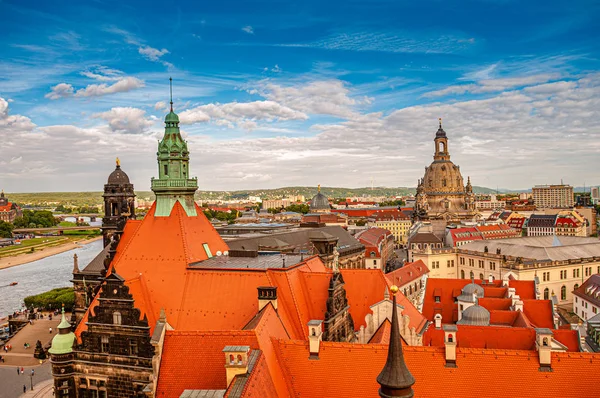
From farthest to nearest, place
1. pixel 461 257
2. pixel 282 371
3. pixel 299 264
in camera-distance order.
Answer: pixel 461 257
pixel 299 264
pixel 282 371

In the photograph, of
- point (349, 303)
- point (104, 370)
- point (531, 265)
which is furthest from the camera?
point (531, 265)

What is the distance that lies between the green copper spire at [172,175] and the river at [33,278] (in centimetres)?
6396

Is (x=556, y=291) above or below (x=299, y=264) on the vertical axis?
Answer: below

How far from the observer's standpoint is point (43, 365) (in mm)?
51969

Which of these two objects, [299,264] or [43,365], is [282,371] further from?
[43,365]

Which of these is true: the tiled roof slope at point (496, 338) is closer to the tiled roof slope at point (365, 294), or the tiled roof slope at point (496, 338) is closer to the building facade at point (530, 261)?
the tiled roof slope at point (365, 294)

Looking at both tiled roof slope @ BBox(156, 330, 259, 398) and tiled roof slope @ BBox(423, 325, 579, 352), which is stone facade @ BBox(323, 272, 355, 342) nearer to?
tiled roof slope @ BBox(423, 325, 579, 352)

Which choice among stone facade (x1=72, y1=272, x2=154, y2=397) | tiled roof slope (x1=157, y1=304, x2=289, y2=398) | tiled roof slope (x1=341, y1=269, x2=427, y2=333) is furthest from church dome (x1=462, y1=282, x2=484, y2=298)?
stone facade (x1=72, y1=272, x2=154, y2=397)

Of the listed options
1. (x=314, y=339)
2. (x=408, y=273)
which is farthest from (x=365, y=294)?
(x=408, y=273)

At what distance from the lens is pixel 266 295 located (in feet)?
90.7

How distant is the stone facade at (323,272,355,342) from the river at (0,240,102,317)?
7172cm

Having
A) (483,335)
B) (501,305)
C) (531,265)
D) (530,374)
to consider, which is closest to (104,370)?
(530,374)

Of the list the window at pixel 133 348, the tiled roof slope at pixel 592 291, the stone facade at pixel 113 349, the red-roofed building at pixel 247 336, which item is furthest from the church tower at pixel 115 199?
the tiled roof slope at pixel 592 291

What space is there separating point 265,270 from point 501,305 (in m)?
27.1
